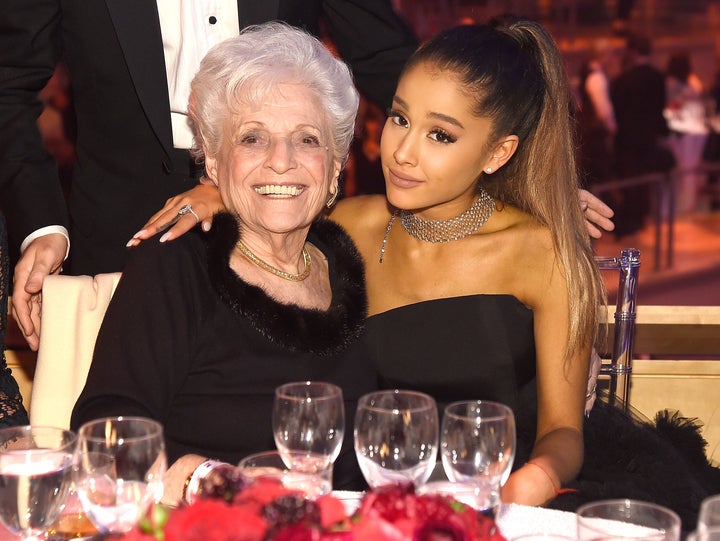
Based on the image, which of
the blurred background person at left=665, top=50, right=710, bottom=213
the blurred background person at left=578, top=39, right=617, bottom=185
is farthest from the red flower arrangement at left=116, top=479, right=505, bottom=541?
the blurred background person at left=665, top=50, right=710, bottom=213

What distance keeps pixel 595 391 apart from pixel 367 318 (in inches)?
29.1

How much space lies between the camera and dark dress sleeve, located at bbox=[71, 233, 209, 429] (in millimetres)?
2020

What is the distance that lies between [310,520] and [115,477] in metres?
0.35

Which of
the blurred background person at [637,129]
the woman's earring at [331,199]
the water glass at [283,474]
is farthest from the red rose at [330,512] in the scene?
the blurred background person at [637,129]

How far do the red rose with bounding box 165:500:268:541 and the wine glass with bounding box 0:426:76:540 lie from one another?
0.30 metres

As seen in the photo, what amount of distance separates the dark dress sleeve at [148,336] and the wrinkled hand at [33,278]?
0.39 metres

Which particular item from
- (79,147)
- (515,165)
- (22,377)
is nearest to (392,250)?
(515,165)

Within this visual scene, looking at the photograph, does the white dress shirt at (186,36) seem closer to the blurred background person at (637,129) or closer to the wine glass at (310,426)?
the wine glass at (310,426)

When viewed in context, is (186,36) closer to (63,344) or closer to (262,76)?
(262,76)

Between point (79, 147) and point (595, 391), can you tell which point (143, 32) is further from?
point (595, 391)

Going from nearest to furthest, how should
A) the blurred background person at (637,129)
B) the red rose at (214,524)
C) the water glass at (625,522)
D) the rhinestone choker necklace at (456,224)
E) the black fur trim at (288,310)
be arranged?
1. the red rose at (214,524)
2. the water glass at (625,522)
3. the black fur trim at (288,310)
4. the rhinestone choker necklace at (456,224)
5. the blurred background person at (637,129)

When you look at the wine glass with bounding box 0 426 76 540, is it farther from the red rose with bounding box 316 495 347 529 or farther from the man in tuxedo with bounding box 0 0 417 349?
the man in tuxedo with bounding box 0 0 417 349

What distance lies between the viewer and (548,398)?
247 cm

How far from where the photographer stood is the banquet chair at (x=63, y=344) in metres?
2.31
